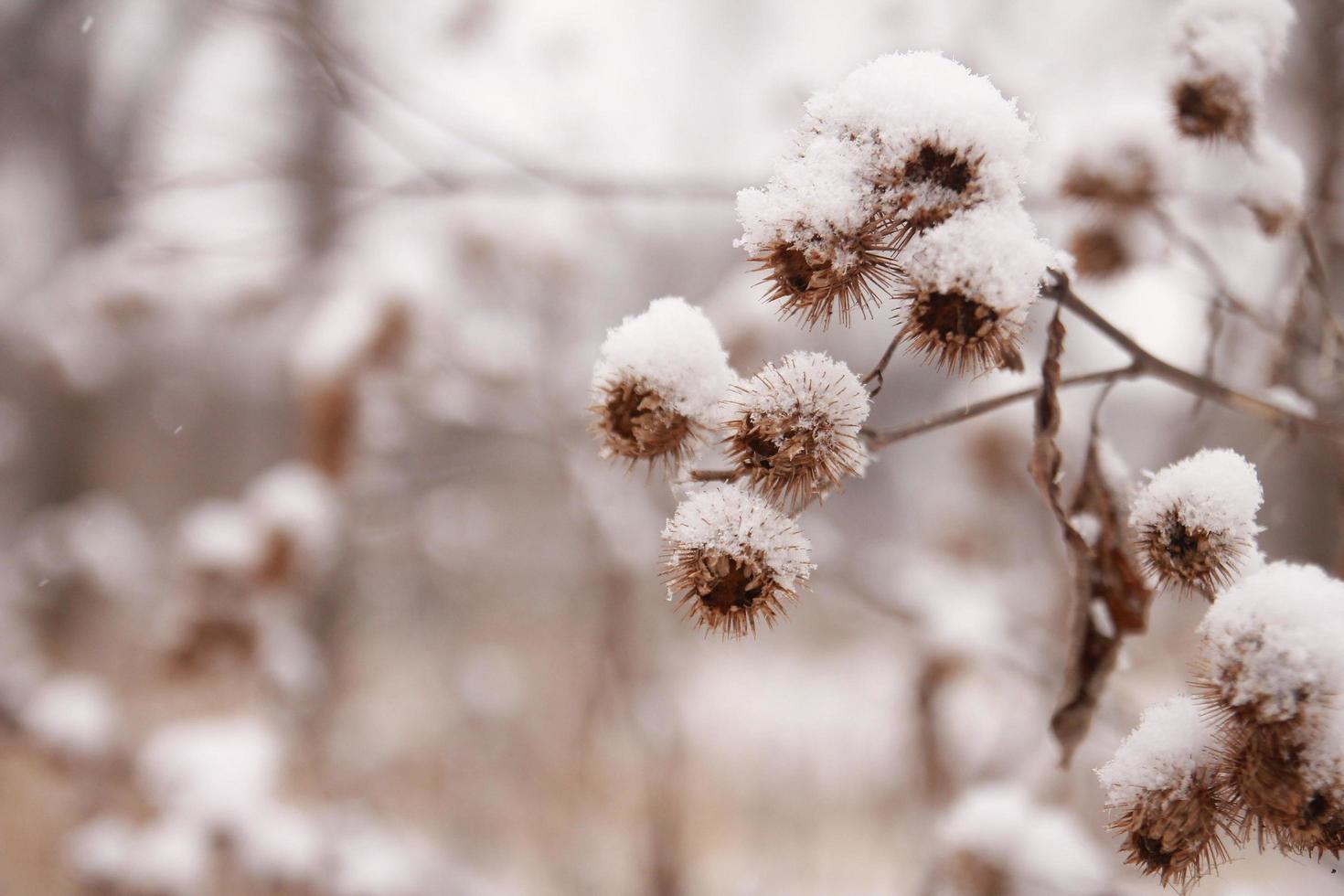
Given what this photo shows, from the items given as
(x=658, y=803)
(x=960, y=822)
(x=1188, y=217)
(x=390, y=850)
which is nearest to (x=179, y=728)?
(x=390, y=850)

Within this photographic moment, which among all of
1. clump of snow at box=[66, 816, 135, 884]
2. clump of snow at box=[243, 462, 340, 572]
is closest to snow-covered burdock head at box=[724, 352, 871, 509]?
clump of snow at box=[243, 462, 340, 572]

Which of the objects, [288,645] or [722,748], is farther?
[722,748]

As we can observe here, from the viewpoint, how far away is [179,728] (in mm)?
2957

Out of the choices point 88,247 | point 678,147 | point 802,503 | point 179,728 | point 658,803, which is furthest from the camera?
point 88,247

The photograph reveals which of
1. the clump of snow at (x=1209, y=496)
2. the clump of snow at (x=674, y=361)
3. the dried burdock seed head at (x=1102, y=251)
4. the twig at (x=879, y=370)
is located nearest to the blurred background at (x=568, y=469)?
the dried burdock seed head at (x=1102, y=251)

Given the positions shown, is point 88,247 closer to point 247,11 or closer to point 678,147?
point 678,147

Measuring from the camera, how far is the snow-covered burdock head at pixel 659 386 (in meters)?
0.63

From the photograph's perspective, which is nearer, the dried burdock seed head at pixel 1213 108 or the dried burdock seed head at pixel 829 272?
the dried burdock seed head at pixel 829 272

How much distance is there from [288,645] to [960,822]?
6.77 feet

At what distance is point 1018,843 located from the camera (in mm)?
1325

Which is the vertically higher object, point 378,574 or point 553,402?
point 378,574

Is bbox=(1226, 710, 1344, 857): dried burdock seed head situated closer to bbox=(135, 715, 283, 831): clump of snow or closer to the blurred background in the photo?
the blurred background

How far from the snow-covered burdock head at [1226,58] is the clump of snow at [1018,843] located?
0.98 m

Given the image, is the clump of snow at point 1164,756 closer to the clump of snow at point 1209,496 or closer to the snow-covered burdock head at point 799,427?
the clump of snow at point 1209,496
